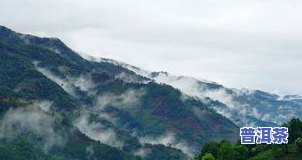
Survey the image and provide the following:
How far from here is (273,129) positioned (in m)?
158

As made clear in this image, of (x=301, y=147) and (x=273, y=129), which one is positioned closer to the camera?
(x=273, y=129)

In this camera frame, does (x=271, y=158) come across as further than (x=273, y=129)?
Yes

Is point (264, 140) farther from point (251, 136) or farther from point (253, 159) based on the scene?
point (253, 159)

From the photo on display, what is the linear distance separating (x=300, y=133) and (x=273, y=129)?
46326mm

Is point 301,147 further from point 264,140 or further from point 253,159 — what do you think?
point 264,140

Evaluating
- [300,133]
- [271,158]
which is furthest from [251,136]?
[300,133]

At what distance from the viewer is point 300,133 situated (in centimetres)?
19988

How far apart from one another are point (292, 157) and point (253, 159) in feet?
52.2

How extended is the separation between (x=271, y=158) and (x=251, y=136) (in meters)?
29.1

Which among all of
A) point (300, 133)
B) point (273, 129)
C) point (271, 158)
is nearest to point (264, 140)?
point (273, 129)

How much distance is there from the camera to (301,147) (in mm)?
186000

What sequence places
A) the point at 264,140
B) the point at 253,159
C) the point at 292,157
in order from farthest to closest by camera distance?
the point at 253,159 → the point at 292,157 → the point at 264,140

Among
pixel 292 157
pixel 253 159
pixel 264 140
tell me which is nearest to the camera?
pixel 264 140

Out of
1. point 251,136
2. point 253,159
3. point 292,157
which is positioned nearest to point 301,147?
point 292,157
